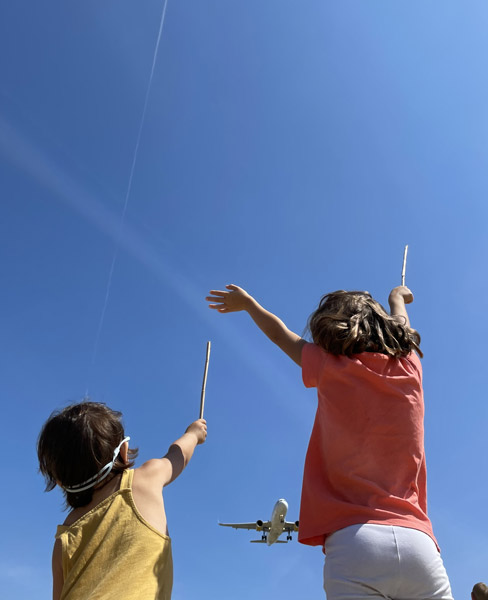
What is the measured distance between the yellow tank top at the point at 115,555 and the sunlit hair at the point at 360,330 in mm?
1046

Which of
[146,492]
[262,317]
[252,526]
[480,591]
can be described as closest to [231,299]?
[262,317]

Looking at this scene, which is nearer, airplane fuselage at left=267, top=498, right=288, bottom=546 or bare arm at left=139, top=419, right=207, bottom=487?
bare arm at left=139, top=419, right=207, bottom=487

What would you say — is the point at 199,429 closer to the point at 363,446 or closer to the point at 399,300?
the point at 363,446

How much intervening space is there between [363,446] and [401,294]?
1274 millimetres

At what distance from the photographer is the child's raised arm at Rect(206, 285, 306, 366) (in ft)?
7.98

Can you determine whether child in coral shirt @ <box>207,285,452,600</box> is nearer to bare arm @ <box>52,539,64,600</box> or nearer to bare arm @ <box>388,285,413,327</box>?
bare arm @ <box>388,285,413,327</box>

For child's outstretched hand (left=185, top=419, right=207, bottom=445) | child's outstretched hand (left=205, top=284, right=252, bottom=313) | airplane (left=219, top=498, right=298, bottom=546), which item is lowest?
child's outstretched hand (left=185, top=419, right=207, bottom=445)

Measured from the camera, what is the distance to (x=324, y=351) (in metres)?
2.28

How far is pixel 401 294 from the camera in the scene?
3.04 meters

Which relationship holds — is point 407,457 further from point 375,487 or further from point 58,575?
point 58,575

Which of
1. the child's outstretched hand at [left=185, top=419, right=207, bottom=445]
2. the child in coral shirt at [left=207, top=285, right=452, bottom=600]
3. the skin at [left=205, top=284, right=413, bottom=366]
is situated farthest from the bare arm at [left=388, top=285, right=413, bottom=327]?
the child's outstretched hand at [left=185, top=419, right=207, bottom=445]

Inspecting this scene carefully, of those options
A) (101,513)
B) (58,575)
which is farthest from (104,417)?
(58,575)

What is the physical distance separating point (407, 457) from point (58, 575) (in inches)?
54.8

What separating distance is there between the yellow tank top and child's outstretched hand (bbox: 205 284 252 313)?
1134 mm
